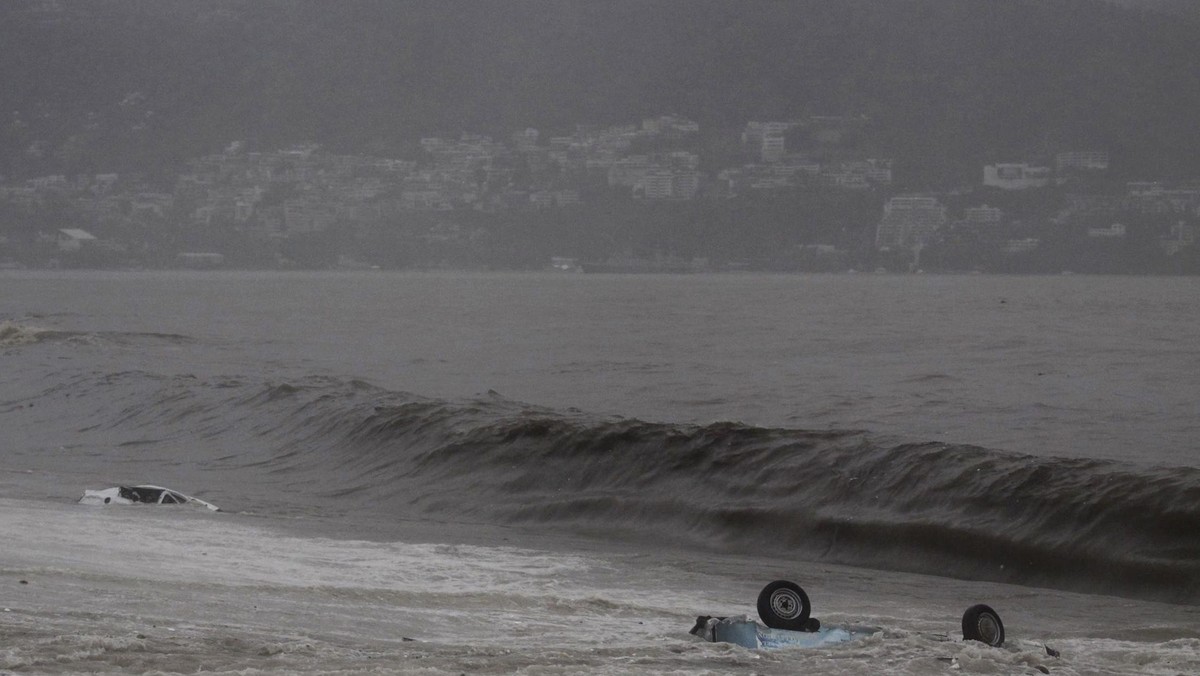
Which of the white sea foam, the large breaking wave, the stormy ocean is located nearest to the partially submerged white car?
the stormy ocean

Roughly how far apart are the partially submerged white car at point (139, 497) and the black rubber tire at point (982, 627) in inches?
271

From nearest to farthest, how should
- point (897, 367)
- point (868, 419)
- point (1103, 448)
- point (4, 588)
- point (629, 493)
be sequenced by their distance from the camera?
point (4, 588) < point (629, 493) < point (1103, 448) < point (868, 419) < point (897, 367)

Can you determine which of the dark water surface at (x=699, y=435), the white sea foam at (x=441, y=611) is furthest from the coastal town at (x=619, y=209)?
the white sea foam at (x=441, y=611)

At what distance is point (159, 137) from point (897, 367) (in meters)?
183

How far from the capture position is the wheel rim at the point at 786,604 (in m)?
6.09

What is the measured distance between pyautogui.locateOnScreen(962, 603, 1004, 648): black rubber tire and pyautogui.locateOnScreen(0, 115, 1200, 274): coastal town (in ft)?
437

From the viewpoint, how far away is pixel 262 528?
995 centimetres

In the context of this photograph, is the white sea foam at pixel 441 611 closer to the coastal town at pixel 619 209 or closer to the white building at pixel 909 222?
the coastal town at pixel 619 209

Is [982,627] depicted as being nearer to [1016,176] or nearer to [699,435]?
[699,435]

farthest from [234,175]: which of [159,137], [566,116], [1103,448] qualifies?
[1103,448]

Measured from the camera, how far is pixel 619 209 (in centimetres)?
16125

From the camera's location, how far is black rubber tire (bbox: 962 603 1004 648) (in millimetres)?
5965

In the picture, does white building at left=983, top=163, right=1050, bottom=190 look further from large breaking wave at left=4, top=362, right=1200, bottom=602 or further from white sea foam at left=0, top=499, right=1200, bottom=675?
white sea foam at left=0, top=499, right=1200, bottom=675

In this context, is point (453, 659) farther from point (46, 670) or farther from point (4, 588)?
point (4, 588)
